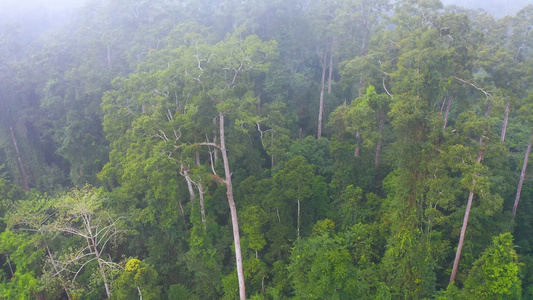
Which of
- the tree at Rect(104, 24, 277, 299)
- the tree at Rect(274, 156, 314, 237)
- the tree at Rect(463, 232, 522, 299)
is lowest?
the tree at Rect(463, 232, 522, 299)

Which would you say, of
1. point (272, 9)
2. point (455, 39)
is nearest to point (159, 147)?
point (455, 39)

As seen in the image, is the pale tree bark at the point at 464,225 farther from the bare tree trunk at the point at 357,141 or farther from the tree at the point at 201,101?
the tree at the point at 201,101

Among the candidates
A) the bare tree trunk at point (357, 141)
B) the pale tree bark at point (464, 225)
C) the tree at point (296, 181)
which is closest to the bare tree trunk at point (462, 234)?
the pale tree bark at point (464, 225)

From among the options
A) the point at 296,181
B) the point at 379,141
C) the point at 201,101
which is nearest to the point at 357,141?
the point at 379,141

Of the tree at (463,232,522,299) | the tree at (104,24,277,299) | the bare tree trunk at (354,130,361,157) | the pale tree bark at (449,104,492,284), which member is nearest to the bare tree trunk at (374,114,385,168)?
the bare tree trunk at (354,130,361,157)

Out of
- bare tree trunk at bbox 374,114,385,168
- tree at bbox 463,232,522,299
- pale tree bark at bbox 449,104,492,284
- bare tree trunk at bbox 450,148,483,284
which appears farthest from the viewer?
bare tree trunk at bbox 374,114,385,168

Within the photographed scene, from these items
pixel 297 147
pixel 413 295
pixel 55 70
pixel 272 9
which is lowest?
pixel 413 295

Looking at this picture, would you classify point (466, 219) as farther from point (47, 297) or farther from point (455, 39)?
point (47, 297)

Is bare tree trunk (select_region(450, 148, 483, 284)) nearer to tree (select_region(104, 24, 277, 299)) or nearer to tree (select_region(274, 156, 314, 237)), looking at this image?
tree (select_region(274, 156, 314, 237))

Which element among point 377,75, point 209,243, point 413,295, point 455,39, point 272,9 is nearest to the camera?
point 413,295
